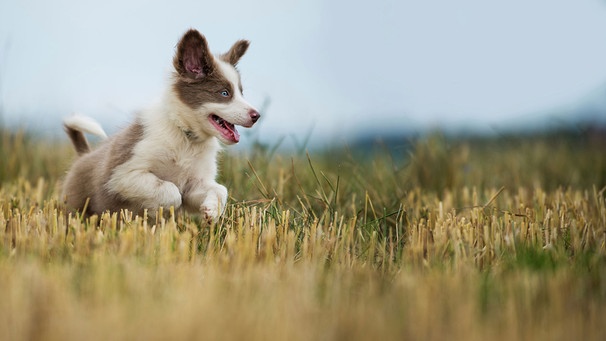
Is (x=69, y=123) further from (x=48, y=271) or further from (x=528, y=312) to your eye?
(x=528, y=312)

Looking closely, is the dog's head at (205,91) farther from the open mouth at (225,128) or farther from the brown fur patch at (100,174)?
the brown fur patch at (100,174)

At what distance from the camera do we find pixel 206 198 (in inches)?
188

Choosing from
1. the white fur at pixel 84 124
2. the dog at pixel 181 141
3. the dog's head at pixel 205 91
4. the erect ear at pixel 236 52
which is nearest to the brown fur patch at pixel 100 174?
the dog at pixel 181 141

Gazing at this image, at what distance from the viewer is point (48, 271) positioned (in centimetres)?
349

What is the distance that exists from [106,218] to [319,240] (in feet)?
4.18

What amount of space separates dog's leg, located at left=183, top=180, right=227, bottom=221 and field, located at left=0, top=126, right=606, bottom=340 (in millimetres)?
92

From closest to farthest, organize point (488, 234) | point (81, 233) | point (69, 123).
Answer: point (81, 233) < point (488, 234) < point (69, 123)

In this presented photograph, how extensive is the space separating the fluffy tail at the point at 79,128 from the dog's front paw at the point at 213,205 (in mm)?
1357

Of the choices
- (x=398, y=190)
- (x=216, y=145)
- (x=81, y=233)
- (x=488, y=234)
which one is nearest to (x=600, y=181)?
(x=398, y=190)

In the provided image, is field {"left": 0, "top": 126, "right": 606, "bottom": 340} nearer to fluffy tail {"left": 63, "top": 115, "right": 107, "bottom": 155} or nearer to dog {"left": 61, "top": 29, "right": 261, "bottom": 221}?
dog {"left": 61, "top": 29, "right": 261, "bottom": 221}

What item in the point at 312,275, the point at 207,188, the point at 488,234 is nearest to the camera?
the point at 312,275

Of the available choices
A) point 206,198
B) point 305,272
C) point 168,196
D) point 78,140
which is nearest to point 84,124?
point 78,140

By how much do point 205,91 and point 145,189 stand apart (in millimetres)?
774

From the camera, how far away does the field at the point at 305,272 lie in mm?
2756
